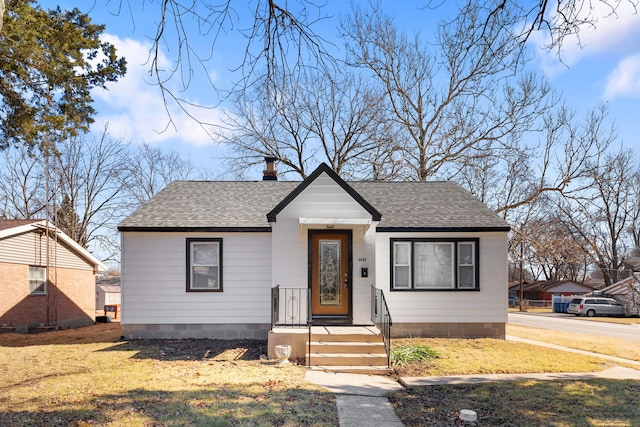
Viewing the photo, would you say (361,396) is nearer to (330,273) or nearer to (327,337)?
(327,337)

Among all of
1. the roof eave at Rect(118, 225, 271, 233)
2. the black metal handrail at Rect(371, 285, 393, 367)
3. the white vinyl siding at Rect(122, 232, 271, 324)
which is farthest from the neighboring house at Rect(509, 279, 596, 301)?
the roof eave at Rect(118, 225, 271, 233)

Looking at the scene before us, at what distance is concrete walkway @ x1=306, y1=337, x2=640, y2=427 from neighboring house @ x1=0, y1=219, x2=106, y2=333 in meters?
13.9

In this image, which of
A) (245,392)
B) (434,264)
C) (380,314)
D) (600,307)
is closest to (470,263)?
(434,264)

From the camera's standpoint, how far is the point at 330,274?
43.2 ft

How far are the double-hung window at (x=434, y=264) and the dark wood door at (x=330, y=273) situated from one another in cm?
163

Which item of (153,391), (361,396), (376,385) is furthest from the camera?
(376,385)

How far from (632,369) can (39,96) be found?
44.5 ft

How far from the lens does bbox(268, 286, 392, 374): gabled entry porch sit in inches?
413

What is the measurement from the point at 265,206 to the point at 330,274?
3537mm

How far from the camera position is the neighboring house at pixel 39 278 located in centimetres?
1822

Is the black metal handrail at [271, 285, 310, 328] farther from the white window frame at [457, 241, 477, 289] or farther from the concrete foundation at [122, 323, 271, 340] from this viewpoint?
the white window frame at [457, 241, 477, 289]

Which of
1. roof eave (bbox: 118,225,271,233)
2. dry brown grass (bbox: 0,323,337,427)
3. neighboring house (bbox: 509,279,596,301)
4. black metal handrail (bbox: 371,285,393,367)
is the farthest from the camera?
neighboring house (bbox: 509,279,596,301)

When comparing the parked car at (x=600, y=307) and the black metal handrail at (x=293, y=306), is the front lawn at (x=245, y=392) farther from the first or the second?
the parked car at (x=600, y=307)

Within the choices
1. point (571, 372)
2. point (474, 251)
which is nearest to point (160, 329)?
point (474, 251)
